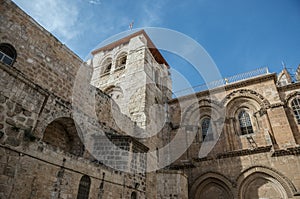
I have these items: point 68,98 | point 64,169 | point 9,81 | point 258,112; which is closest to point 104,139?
point 68,98

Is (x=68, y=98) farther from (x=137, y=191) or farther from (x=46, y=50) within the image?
(x=137, y=191)

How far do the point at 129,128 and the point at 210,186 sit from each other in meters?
5.39

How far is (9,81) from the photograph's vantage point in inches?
160

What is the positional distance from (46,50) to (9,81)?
438 cm

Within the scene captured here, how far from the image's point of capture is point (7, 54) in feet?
22.2

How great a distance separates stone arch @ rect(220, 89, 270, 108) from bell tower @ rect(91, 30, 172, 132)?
4293mm

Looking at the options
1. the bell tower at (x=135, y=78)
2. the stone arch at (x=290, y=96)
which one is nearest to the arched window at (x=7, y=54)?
the bell tower at (x=135, y=78)

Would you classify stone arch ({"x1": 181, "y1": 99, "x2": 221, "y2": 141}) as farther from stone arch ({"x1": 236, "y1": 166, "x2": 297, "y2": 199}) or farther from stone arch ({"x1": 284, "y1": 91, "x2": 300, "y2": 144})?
stone arch ({"x1": 284, "y1": 91, "x2": 300, "y2": 144})

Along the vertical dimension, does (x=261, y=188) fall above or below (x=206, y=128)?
below

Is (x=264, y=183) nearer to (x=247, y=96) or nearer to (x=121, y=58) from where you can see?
(x=247, y=96)

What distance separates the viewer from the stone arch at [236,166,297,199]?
970 centimetres

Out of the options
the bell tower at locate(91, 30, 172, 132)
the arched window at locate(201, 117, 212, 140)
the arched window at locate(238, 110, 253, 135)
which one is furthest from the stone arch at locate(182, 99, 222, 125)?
the bell tower at locate(91, 30, 172, 132)

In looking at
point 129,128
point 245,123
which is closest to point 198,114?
point 245,123

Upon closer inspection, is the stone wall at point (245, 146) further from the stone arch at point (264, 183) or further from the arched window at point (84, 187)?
the arched window at point (84, 187)
